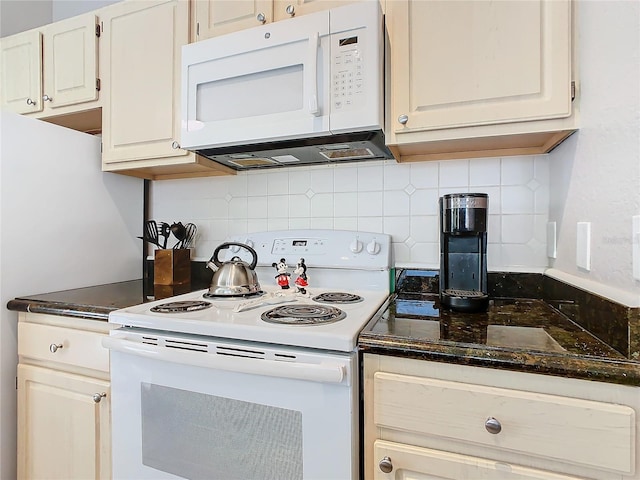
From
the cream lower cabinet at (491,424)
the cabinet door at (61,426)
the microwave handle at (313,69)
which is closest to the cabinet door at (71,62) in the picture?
the microwave handle at (313,69)

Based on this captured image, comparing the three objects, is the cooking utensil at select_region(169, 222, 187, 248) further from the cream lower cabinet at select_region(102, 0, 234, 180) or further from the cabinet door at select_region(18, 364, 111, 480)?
the cabinet door at select_region(18, 364, 111, 480)

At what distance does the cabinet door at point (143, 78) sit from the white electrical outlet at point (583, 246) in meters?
1.43

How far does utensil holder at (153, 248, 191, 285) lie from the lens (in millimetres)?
1600

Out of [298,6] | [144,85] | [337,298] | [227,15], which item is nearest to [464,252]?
[337,298]

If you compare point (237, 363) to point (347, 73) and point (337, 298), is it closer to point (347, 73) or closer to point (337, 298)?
point (337, 298)

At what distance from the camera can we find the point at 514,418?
0.70 metres

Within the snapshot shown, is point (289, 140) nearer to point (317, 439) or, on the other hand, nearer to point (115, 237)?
point (317, 439)

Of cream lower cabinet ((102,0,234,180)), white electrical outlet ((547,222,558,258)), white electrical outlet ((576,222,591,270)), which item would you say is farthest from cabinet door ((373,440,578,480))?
cream lower cabinet ((102,0,234,180))

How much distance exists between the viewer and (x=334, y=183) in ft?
5.10

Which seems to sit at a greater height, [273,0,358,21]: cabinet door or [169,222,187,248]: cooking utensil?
[273,0,358,21]: cabinet door

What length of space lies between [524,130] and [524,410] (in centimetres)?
77

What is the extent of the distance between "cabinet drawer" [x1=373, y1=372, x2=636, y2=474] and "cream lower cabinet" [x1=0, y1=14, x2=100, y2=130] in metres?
1.76

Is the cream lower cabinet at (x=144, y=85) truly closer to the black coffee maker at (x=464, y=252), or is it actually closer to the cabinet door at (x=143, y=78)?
the cabinet door at (x=143, y=78)

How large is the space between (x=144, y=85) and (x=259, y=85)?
0.61m
